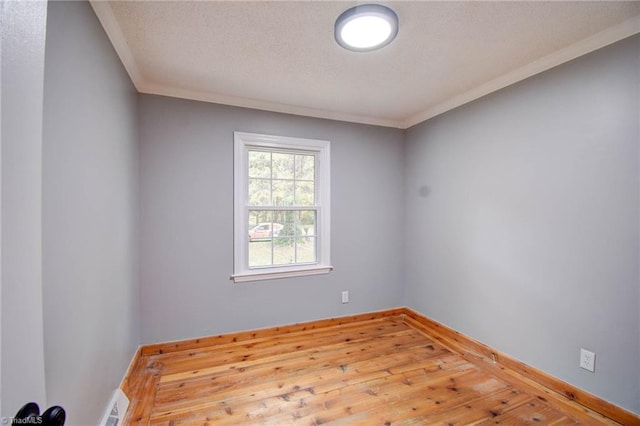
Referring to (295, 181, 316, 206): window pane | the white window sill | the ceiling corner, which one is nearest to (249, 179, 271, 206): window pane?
(295, 181, 316, 206): window pane

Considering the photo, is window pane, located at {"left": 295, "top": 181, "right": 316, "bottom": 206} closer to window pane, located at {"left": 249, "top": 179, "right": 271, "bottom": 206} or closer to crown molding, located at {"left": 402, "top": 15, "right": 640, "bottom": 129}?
window pane, located at {"left": 249, "top": 179, "right": 271, "bottom": 206}

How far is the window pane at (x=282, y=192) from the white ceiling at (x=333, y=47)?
0.80m

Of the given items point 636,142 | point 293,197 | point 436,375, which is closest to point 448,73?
point 636,142

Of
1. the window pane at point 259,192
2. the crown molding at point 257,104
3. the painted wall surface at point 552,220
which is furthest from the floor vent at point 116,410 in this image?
the painted wall surface at point 552,220

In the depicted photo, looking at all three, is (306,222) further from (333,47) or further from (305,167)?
(333,47)

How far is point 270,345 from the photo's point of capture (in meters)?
2.69

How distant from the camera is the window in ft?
9.18

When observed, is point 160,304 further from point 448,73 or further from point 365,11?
point 448,73

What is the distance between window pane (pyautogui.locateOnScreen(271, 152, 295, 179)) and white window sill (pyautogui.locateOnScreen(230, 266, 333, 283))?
1.02 m

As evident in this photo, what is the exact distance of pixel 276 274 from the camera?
290 cm

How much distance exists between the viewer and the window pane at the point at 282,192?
2.98 meters

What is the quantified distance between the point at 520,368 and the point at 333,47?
2832mm

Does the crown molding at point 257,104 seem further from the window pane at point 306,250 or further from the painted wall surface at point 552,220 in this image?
the window pane at point 306,250

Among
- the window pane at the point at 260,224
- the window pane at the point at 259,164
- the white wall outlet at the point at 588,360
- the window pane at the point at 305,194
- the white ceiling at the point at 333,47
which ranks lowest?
the white wall outlet at the point at 588,360
